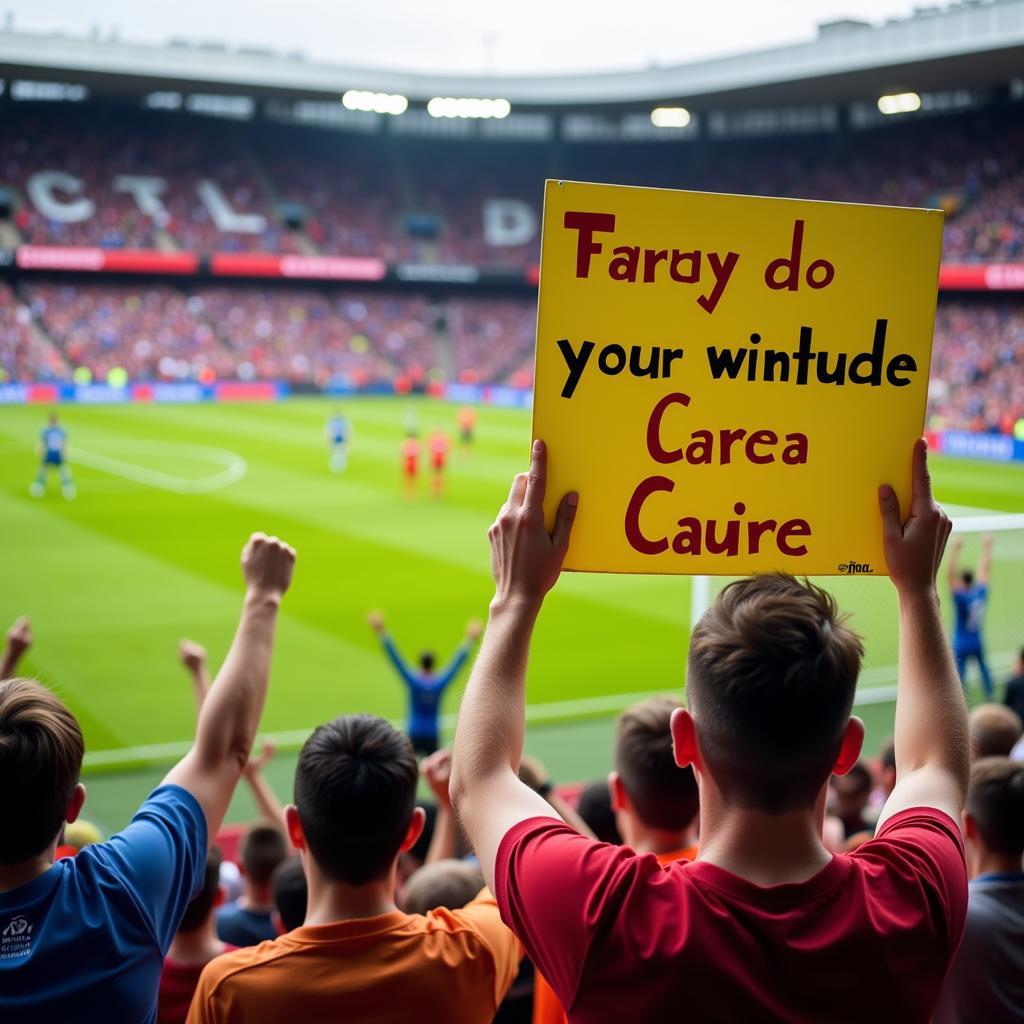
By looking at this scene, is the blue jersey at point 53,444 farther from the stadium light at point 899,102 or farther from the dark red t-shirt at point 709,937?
the stadium light at point 899,102

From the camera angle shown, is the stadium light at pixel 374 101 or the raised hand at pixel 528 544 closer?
the raised hand at pixel 528 544

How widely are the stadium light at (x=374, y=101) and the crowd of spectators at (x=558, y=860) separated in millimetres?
55699

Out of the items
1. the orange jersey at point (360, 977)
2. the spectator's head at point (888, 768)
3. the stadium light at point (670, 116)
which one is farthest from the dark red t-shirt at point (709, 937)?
the stadium light at point (670, 116)

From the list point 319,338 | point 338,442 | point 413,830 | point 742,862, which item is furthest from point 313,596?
point 319,338

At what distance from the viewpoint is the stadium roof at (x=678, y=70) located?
39.5m

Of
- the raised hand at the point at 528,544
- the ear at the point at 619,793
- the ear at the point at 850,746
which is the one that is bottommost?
the ear at the point at 619,793

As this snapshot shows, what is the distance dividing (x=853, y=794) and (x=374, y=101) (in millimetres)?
54810

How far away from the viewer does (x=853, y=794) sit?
671 centimetres

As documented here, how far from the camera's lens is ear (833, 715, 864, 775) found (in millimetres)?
2281

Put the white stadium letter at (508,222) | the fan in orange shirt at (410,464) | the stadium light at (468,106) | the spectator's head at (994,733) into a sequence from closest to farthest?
the spectator's head at (994,733) → the fan in orange shirt at (410,464) → the stadium light at (468,106) → the white stadium letter at (508,222)

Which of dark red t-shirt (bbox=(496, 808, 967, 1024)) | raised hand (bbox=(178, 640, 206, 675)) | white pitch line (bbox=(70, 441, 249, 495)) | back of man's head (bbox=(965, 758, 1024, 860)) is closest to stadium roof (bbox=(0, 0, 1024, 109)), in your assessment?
white pitch line (bbox=(70, 441, 249, 495))

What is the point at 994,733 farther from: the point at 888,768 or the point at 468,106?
the point at 468,106

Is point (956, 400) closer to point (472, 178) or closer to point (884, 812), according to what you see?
point (472, 178)

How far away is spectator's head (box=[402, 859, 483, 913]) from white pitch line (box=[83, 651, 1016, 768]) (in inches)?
255
